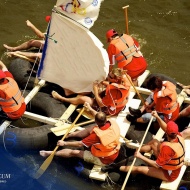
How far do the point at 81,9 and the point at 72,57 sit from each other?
49.3 inches

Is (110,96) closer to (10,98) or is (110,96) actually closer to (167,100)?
(167,100)

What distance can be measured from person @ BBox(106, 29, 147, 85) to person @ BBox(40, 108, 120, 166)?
2.03m

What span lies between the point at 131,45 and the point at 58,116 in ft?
7.87

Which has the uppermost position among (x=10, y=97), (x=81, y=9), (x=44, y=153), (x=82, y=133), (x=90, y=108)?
(x=81, y=9)

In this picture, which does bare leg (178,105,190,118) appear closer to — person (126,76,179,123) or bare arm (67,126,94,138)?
person (126,76,179,123)

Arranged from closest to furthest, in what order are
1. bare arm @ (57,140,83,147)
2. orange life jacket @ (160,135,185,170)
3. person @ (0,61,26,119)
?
orange life jacket @ (160,135,185,170) < bare arm @ (57,140,83,147) < person @ (0,61,26,119)

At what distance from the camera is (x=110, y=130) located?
916 centimetres

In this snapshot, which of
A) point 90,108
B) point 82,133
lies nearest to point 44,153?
point 82,133

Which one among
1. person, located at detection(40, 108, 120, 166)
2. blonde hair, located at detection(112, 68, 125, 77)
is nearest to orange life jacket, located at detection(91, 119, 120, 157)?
person, located at detection(40, 108, 120, 166)

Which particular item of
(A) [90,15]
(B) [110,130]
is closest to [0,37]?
(A) [90,15]

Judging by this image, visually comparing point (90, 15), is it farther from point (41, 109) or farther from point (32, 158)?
point (32, 158)

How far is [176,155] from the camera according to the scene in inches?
344

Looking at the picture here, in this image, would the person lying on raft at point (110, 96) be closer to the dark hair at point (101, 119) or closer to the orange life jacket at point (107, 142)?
the orange life jacket at point (107, 142)

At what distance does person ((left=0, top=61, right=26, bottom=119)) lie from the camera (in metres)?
10.0
